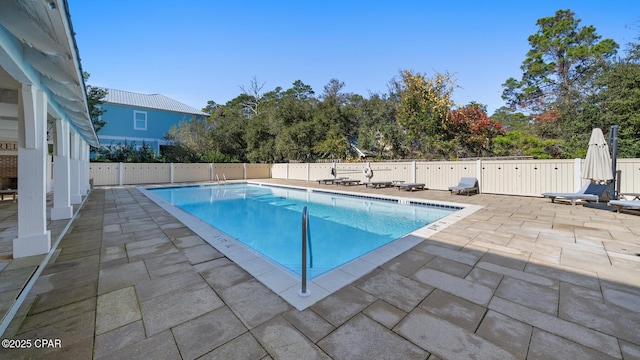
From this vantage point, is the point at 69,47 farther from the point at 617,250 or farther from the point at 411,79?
the point at 411,79

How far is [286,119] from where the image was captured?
18656 millimetres

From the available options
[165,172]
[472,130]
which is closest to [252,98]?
[165,172]

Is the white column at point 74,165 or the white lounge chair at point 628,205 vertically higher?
the white column at point 74,165

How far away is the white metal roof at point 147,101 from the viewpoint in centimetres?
1861

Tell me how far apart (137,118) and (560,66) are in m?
29.9

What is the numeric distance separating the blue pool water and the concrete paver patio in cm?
124

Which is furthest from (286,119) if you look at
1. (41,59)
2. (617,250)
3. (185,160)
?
(617,250)

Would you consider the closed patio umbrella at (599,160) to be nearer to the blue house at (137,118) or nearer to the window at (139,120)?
the blue house at (137,118)

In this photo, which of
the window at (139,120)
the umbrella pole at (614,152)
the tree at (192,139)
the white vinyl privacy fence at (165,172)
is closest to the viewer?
the umbrella pole at (614,152)

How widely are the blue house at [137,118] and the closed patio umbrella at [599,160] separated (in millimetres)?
22203

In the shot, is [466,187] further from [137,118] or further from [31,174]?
[137,118]

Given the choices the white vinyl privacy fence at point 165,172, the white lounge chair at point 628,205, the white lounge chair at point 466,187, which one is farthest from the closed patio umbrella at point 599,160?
the white vinyl privacy fence at point 165,172

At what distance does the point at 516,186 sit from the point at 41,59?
452 inches

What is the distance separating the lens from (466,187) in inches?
350
